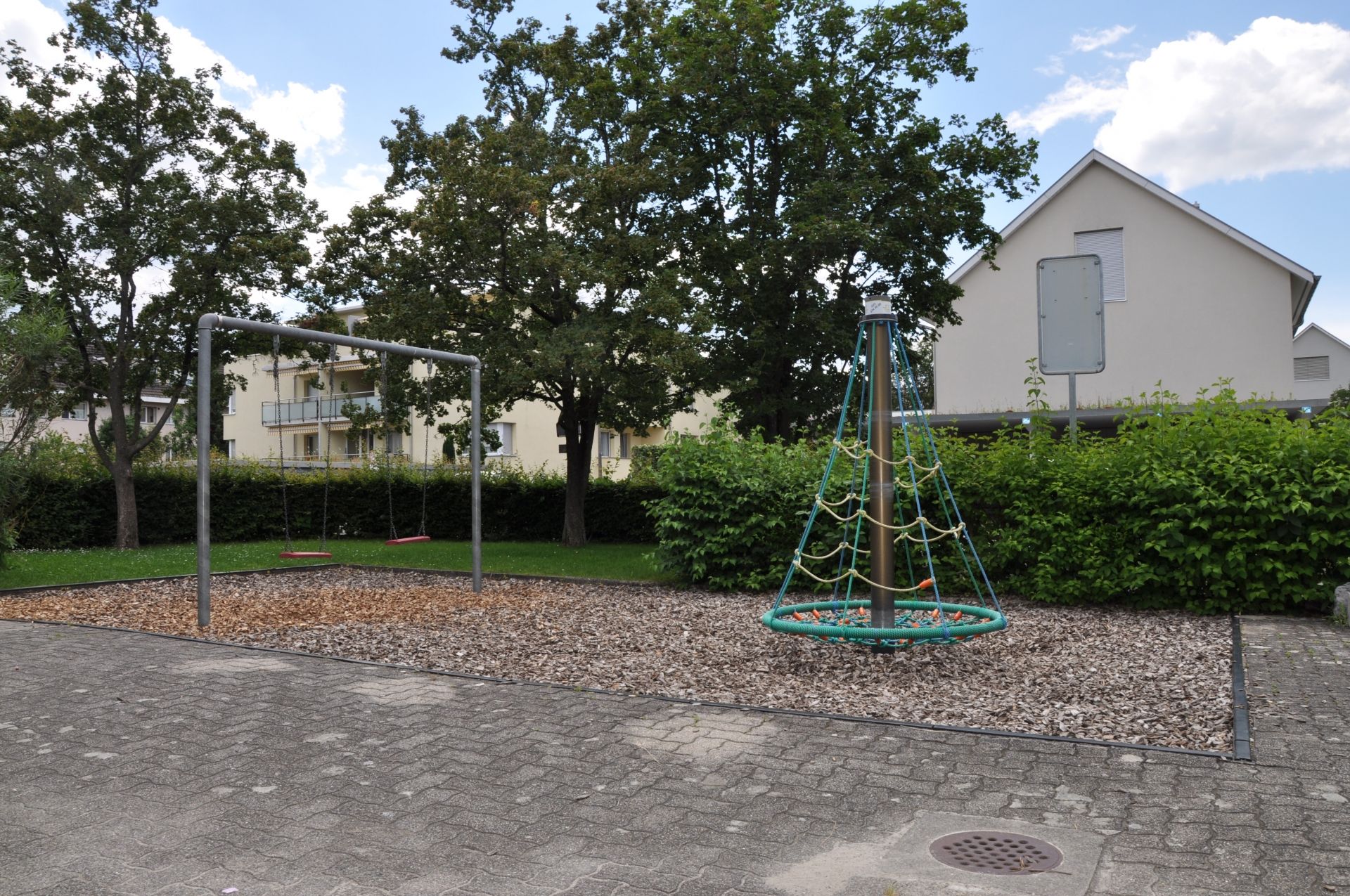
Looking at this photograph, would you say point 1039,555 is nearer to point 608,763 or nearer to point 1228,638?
point 1228,638

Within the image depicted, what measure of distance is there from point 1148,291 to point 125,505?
24.9 meters

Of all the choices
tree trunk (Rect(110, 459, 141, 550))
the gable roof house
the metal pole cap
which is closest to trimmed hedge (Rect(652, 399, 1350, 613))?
the metal pole cap

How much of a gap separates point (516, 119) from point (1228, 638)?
18.9 metres

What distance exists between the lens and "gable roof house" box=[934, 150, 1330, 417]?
26281mm

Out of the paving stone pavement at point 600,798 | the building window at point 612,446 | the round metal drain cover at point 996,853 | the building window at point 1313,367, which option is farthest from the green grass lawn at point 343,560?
the building window at point 1313,367

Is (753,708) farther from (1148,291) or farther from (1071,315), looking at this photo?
(1148,291)

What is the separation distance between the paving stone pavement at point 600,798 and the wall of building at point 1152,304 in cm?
2256

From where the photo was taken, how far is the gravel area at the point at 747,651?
610cm

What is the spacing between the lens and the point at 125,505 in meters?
22.3

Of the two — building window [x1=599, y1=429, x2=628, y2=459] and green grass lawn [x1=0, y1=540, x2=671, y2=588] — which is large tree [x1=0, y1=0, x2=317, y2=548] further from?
building window [x1=599, y1=429, x2=628, y2=459]

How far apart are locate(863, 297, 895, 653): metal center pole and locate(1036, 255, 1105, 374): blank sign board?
3341 millimetres

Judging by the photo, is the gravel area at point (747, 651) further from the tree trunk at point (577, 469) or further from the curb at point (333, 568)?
the tree trunk at point (577, 469)

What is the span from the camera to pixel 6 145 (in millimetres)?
20391

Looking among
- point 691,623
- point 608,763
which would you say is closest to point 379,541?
point 691,623
